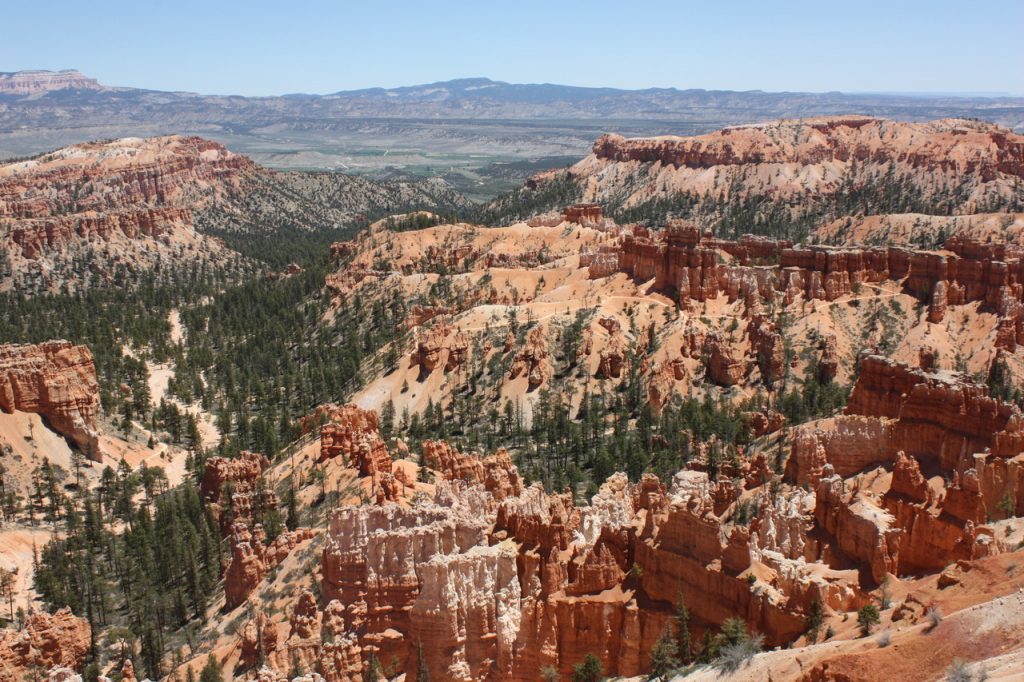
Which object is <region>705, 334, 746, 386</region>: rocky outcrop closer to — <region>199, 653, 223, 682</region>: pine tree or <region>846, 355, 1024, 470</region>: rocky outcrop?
<region>846, 355, 1024, 470</region>: rocky outcrop

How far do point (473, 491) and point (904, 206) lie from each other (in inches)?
6232

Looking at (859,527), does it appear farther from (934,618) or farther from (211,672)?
(211,672)

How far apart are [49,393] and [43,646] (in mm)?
40037

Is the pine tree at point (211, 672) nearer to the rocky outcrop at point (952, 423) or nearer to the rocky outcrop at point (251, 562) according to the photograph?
the rocky outcrop at point (251, 562)

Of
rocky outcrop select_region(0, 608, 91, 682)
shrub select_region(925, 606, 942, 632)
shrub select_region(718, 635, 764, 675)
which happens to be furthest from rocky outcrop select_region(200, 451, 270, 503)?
shrub select_region(925, 606, 942, 632)

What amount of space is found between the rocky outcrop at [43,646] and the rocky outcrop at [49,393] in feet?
117

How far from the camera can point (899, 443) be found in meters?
51.3

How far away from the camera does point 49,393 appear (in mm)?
79062

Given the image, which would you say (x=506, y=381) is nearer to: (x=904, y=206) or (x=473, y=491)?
(x=473, y=491)

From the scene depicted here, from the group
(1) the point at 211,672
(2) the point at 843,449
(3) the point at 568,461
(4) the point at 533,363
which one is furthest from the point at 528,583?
(4) the point at 533,363

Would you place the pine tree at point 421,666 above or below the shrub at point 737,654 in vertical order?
below

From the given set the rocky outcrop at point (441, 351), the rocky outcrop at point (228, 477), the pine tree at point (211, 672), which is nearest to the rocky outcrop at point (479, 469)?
the rocky outcrop at point (228, 477)

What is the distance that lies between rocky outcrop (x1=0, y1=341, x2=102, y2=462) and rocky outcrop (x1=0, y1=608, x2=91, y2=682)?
117ft

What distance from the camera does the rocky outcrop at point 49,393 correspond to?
78438 mm
